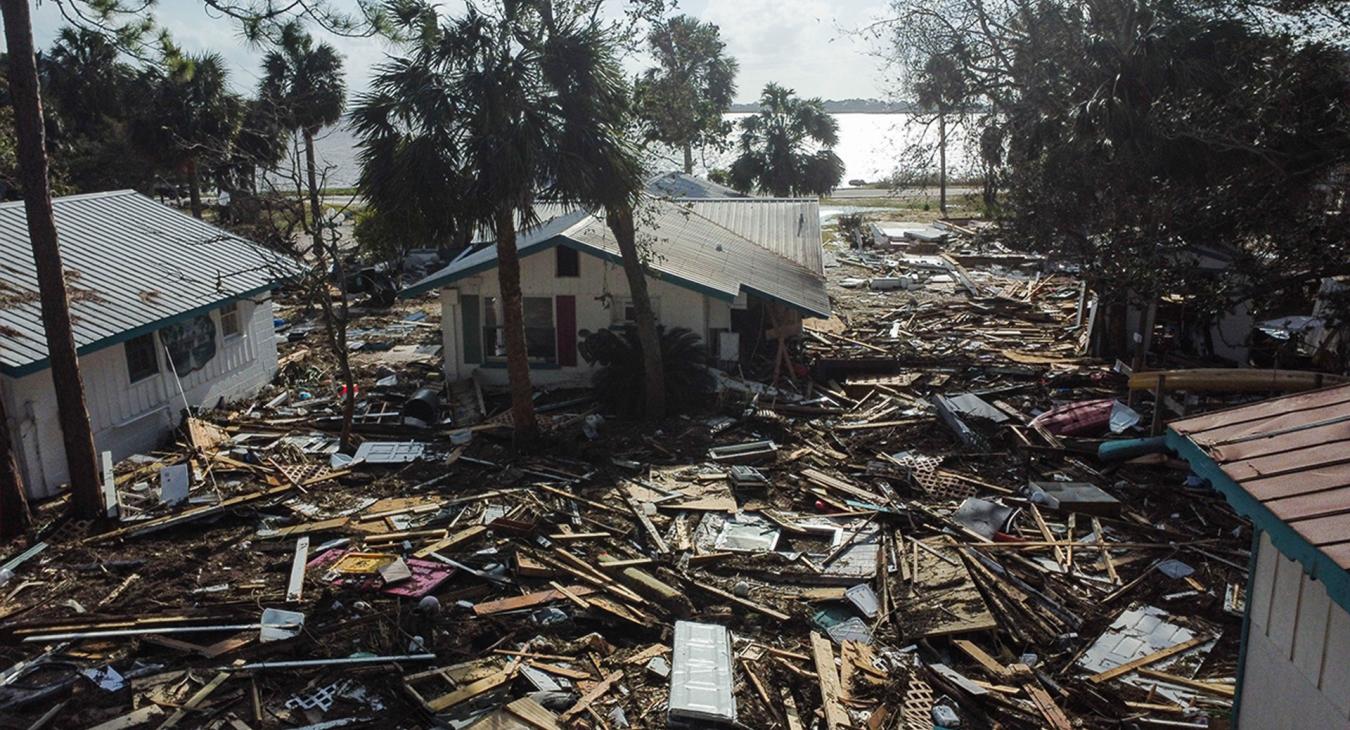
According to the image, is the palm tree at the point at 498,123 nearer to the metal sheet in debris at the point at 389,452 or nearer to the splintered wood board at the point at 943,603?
the metal sheet in debris at the point at 389,452

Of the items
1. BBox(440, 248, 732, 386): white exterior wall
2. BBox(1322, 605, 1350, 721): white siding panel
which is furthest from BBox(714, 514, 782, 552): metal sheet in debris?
BBox(440, 248, 732, 386): white exterior wall

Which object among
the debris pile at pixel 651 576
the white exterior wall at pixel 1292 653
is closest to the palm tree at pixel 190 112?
the debris pile at pixel 651 576

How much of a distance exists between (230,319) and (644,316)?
373 inches

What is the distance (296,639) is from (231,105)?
32.7 m

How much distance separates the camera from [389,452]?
17.6 metres

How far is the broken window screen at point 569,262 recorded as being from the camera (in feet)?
71.8

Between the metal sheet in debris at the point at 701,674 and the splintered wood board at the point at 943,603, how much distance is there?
228 cm

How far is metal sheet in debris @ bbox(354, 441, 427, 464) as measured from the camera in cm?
1720

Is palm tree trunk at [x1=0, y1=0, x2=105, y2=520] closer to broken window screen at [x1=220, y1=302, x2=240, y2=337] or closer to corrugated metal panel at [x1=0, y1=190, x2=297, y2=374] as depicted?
corrugated metal panel at [x1=0, y1=190, x2=297, y2=374]

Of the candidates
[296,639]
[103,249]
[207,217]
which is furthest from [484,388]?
[207,217]

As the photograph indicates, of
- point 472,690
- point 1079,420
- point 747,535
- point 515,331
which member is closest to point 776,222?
point 1079,420

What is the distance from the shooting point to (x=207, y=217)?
2041 inches

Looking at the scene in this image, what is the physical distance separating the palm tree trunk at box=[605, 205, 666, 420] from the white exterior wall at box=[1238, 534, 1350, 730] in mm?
12926

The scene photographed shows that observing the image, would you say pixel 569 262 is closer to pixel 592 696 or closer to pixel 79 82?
pixel 592 696
